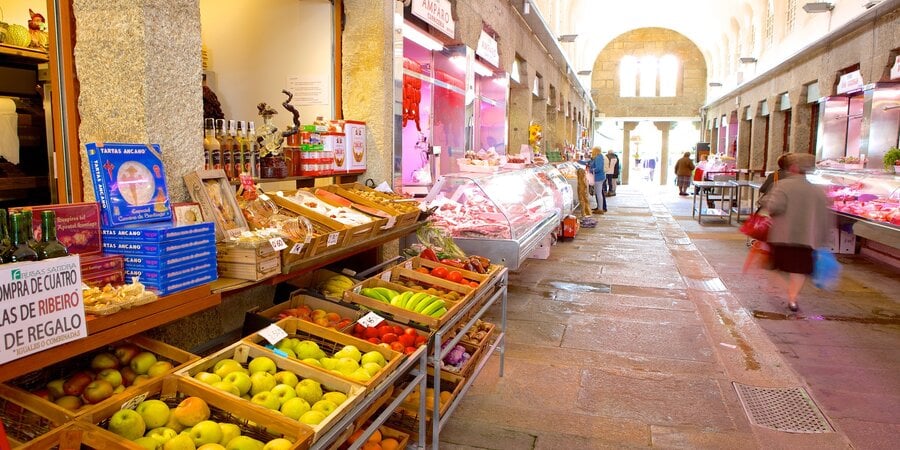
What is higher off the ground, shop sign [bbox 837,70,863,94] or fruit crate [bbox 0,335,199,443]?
shop sign [bbox 837,70,863,94]

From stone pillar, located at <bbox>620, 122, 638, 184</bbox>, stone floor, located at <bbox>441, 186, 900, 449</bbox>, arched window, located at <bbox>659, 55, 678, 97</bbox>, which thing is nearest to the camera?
stone floor, located at <bbox>441, 186, 900, 449</bbox>

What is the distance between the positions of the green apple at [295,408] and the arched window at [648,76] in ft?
109

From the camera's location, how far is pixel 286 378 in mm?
2342

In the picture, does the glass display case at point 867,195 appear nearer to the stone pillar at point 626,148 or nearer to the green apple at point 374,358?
the green apple at point 374,358

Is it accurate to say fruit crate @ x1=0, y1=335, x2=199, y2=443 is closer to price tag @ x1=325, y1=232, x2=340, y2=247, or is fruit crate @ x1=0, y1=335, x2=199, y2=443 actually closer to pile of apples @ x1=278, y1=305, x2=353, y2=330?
pile of apples @ x1=278, y1=305, x2=353, y2=330

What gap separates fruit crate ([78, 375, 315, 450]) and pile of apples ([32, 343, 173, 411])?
110mm

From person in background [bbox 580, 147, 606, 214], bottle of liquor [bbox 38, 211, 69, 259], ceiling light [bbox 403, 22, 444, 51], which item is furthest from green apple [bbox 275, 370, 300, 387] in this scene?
person in background [bbox 580, 147, 606, 214]

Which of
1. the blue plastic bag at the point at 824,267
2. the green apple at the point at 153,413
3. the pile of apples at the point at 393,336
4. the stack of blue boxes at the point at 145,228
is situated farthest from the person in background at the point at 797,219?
the green apple at the point at 153,413

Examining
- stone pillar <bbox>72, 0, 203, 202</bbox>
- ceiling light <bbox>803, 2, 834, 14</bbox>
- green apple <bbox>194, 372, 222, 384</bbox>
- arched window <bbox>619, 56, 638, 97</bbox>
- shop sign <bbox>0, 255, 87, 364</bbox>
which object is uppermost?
arched window <bbox>619, 56, 638, 97</bbox>

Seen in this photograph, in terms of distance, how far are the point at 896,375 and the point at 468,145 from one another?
6061 mm

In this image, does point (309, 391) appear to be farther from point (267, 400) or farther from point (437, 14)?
point (437, 14)

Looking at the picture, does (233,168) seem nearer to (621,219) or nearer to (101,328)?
(101,328)

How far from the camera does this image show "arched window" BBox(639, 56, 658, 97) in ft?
106

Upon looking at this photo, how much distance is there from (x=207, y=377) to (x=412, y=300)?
1423 mm
